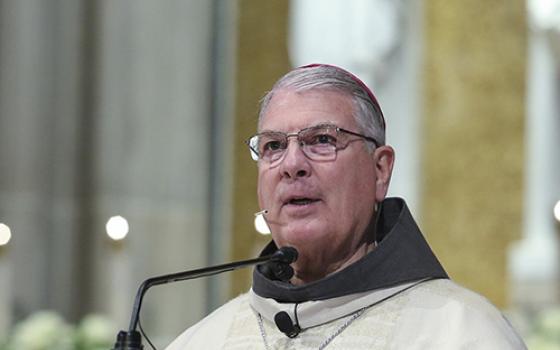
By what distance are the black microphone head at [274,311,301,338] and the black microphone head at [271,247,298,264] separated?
18 cm

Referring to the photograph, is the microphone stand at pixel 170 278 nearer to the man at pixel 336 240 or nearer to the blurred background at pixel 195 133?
the man at pixel 336 240

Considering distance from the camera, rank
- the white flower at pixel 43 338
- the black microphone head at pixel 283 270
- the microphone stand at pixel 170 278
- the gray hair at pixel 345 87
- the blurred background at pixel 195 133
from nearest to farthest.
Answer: the microphone stand at pixel 170 278
the black microphone head at pixel 283 270
the gray hair at pixel 345 87
the white flower at pixel 43 338
the blurred background at pixel 195 133

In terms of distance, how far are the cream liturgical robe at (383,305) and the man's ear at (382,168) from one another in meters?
0.08

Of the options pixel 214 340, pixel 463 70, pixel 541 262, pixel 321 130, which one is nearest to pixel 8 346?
pixel 214 340

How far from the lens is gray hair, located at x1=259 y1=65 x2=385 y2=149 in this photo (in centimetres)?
344

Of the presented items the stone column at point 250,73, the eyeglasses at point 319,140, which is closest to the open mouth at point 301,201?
the eyeglasses at point 319,140

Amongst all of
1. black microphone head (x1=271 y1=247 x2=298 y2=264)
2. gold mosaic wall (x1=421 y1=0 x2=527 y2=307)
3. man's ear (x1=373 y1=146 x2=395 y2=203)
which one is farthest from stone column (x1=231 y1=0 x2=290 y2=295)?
black microphone head (x1=271 y1=247 x2=298 y2=264)

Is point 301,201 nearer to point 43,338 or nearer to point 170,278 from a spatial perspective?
point 170,278

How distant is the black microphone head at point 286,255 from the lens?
10.6 ft

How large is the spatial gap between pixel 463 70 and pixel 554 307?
5.22 ft

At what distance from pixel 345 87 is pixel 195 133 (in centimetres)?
431

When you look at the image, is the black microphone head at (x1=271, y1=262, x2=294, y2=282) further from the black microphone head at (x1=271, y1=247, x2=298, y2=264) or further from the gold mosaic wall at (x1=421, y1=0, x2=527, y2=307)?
the gold mosaic wall at (x1=421, y1=0, x2=527, y2=307)

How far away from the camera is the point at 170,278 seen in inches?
114

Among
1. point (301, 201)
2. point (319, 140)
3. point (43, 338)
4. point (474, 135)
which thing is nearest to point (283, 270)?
point (301, 201)
